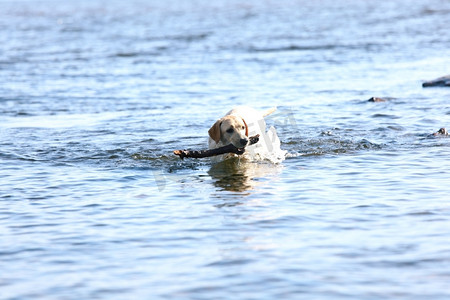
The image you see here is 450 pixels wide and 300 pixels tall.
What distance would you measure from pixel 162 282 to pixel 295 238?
5.07ft

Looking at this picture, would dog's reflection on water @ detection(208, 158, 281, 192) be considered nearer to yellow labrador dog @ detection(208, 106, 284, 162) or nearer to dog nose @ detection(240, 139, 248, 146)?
yellow labrador dog @ detection(208, 106, 284, 162)

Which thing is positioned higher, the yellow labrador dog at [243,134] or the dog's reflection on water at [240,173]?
the yellow labrador dog at [243,134]

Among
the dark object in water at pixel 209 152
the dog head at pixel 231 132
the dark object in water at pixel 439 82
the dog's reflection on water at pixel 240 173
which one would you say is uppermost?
the dog head at pixel 231 132

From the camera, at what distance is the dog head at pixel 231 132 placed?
33.2ft

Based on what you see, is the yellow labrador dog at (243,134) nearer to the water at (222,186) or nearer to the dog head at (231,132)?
the dog head at (231,132)

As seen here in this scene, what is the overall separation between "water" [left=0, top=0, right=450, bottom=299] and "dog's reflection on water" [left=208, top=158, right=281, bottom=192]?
0.04m

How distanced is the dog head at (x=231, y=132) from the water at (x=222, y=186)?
1.56ft

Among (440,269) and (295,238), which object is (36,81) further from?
(440,269)

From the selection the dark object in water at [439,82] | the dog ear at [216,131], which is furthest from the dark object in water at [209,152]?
the dark object in water at [439,82]

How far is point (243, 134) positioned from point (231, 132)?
178 millimetres

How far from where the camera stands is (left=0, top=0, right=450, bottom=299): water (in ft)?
20.9

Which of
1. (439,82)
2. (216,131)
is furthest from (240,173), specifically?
(439,82)

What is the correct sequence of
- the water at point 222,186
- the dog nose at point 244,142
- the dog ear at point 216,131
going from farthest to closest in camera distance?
the dog ear at point 216,131 < the dog nose at point 244,142 < the water at point 222,186

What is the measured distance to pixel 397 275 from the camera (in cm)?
622
